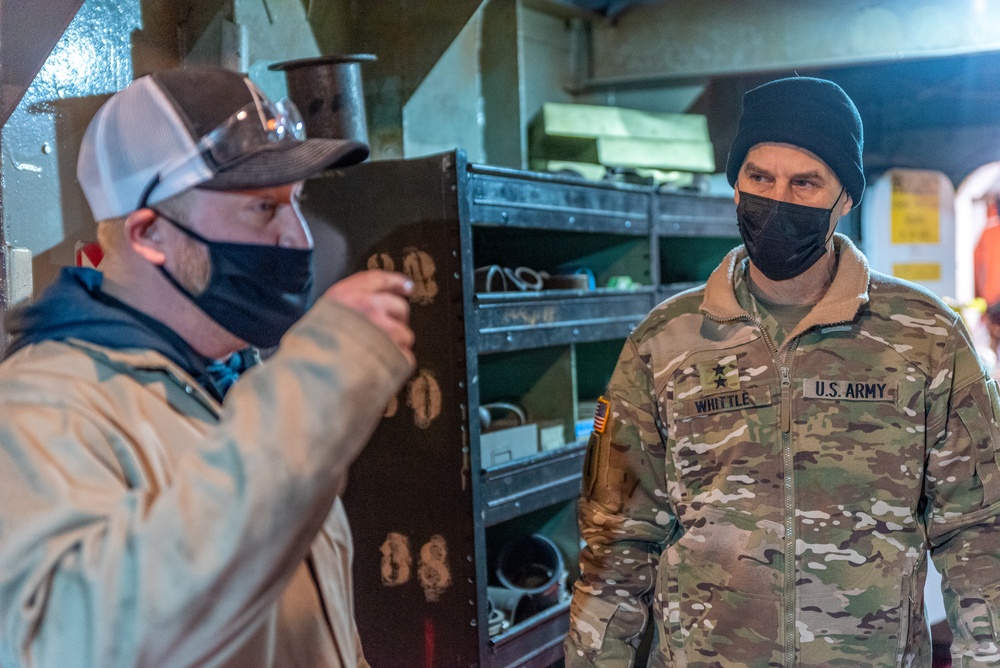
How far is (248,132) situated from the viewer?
3.64ft

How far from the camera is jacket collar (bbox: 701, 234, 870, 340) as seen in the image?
1.88m

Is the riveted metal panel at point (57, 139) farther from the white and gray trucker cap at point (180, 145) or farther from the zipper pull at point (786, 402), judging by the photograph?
the zipper pull at point (786, 402)

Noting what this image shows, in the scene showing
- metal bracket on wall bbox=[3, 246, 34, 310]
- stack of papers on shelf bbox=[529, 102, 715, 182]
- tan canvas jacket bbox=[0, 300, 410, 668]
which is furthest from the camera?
stack of papers on shelf bbox=[529, 102, 715, 182]

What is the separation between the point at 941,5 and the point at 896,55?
0.30 m

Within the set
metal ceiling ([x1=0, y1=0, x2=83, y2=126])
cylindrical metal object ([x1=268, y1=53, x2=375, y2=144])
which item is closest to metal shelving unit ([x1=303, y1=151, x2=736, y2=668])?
cylindrical metal object ([x1=268, y1=53, x2=375, y2=144])

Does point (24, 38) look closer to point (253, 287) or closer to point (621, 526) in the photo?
point (253, 287)

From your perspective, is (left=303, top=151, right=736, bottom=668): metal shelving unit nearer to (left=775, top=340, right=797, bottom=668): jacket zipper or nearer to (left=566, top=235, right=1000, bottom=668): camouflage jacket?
(left=566, top=235, right=1000, bottom=668): camouflage jacket

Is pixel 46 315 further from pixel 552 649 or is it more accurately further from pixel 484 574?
pixel 552 649

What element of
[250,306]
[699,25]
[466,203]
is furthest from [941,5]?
[250,306]

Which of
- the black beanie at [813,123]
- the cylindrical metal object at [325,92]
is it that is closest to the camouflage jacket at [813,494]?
the black beanie at [813,123]

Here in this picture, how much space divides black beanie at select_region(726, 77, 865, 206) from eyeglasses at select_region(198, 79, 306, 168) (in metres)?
1.15

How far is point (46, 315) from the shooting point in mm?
1066

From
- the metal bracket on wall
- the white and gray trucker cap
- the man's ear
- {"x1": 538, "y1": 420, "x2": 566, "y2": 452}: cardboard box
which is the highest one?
the white and gray trucker cap

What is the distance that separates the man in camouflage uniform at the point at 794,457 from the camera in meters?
1.81
